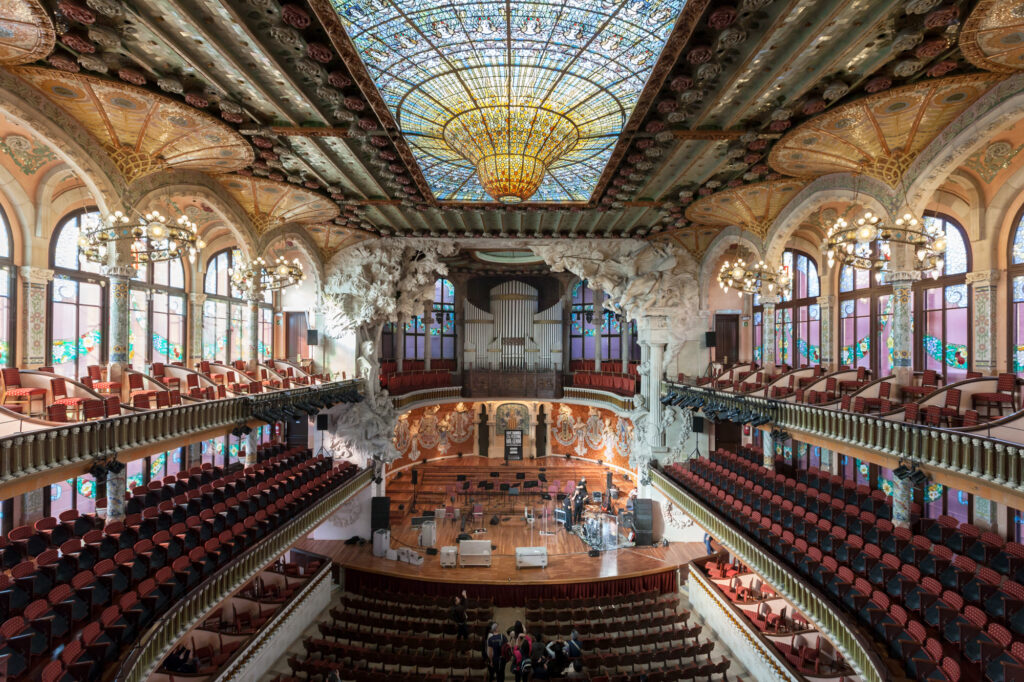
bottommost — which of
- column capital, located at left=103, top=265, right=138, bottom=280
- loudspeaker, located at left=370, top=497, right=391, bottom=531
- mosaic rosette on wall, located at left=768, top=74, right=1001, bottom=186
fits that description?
loudspeaker, located at left=370, top=497, right=391, bottom=531

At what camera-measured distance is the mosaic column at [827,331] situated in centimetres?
1609

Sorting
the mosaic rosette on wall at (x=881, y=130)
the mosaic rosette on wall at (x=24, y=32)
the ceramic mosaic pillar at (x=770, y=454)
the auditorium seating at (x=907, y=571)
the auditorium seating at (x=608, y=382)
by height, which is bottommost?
the auditorium seating at (x=907, y=571)

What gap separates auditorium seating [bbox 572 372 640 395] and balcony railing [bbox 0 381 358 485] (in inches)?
573

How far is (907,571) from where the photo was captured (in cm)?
841

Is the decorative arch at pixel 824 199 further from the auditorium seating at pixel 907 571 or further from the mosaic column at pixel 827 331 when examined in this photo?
the auditorium seating at pixel 907 571

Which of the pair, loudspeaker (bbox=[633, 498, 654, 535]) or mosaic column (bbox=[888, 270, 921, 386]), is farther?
loudspeaker (bbox=[633, 498, 654, 535])

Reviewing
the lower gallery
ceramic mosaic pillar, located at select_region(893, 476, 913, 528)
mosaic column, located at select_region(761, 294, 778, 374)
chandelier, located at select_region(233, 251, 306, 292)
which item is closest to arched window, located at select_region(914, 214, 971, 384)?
the lower gallery

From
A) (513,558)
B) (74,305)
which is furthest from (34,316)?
(513,558)

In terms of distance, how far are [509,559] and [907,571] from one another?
35.3 ft

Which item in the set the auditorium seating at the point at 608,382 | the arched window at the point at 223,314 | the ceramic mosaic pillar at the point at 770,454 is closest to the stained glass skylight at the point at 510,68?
the ceramic mosaic pillar at the point at 770,454

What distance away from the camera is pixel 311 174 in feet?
40.8

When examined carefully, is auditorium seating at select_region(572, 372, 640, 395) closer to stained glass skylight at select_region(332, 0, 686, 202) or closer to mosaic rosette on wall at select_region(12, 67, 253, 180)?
stained glass skylight at select_region(332, 0, 686, 202)

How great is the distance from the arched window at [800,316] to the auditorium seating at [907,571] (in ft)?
20.4

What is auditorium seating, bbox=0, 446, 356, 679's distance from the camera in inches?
269
